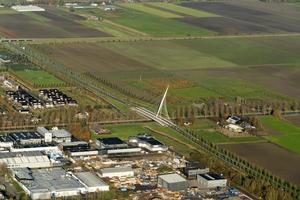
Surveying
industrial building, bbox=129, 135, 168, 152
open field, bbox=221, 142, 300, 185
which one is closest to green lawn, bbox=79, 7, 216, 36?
industrial building, bbox=129, 135, 168, 152

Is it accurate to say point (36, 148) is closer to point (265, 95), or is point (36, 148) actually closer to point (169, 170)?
point (169, 170)

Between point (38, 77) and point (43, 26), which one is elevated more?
point (38, 77)

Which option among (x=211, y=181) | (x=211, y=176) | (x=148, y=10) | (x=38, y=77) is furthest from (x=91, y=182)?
(x=148, y=10)

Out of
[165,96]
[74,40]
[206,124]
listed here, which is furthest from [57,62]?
[206,124]

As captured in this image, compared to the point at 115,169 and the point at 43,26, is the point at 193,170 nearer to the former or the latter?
the point at 115,169

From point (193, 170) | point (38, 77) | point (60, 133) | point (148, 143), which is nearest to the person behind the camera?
point (193, 170)

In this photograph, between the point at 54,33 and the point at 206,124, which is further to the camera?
the point at 54,33
